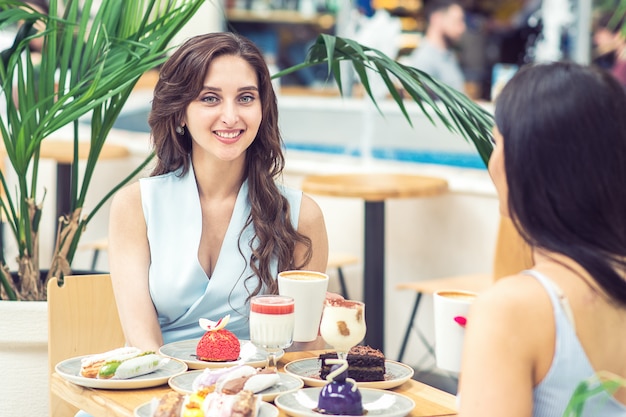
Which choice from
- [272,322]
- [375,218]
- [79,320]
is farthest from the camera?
[375,218]

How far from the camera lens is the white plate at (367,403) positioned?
5.97 feet

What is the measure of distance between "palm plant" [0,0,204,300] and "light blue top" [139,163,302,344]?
0.95 ft

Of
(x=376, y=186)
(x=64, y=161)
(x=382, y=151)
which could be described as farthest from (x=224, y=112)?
(x=382, y=151)

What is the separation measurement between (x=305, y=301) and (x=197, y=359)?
11.5 inches

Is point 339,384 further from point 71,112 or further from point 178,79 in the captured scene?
point 71,112

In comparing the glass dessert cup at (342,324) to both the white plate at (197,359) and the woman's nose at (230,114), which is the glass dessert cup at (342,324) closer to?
the white plate at (197,359)

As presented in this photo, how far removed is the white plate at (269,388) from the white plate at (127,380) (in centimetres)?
3

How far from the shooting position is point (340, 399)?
70.8 inches

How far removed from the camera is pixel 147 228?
101 inches

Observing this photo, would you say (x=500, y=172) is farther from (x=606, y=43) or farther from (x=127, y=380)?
(x=606, y=43)

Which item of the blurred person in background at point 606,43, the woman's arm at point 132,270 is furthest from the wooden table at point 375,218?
the blurred person in background at point 606,43

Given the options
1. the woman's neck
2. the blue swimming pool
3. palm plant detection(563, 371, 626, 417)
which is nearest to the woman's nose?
the woman's neck

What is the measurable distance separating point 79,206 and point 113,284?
491 millimetres

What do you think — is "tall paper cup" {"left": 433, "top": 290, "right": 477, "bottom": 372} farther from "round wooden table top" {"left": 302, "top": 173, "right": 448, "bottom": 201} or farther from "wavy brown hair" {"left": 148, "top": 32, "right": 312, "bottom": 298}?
"round wooden table top" {"left": 302, "top": 173, "right": 448, "bottom": 201}
